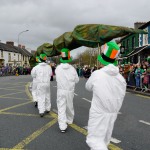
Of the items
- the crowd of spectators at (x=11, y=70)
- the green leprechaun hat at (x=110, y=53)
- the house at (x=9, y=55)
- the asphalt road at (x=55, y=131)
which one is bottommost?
the asphalt road at (x=55, y=131)

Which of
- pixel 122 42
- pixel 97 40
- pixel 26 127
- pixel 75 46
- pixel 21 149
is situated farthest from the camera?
pixel 122 42

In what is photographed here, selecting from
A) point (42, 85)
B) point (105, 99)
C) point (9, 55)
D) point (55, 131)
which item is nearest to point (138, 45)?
point (42, 85)

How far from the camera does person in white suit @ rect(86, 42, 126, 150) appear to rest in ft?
13.9

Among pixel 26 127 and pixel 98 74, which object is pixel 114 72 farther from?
pixel 26 127

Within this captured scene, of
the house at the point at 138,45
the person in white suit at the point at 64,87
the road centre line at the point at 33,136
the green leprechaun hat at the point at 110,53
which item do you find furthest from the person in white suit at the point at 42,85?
the house at the point at 138,45

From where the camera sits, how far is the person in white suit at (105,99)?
4.23m

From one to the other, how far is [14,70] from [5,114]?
130 feet

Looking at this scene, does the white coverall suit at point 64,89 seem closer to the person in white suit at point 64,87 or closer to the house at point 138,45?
the person in white suit at point 64,87

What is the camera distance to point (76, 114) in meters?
8.53

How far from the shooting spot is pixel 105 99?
428cm

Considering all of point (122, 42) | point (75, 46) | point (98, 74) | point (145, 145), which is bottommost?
point (145, 145)

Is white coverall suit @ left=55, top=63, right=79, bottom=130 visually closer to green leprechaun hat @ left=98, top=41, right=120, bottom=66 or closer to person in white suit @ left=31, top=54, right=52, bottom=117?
person in white suit @ left=31, top=54, right=52, bottom=117

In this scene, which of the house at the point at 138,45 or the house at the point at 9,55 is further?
the house at the point at 9,55

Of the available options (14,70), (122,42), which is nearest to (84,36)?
(122,42)
